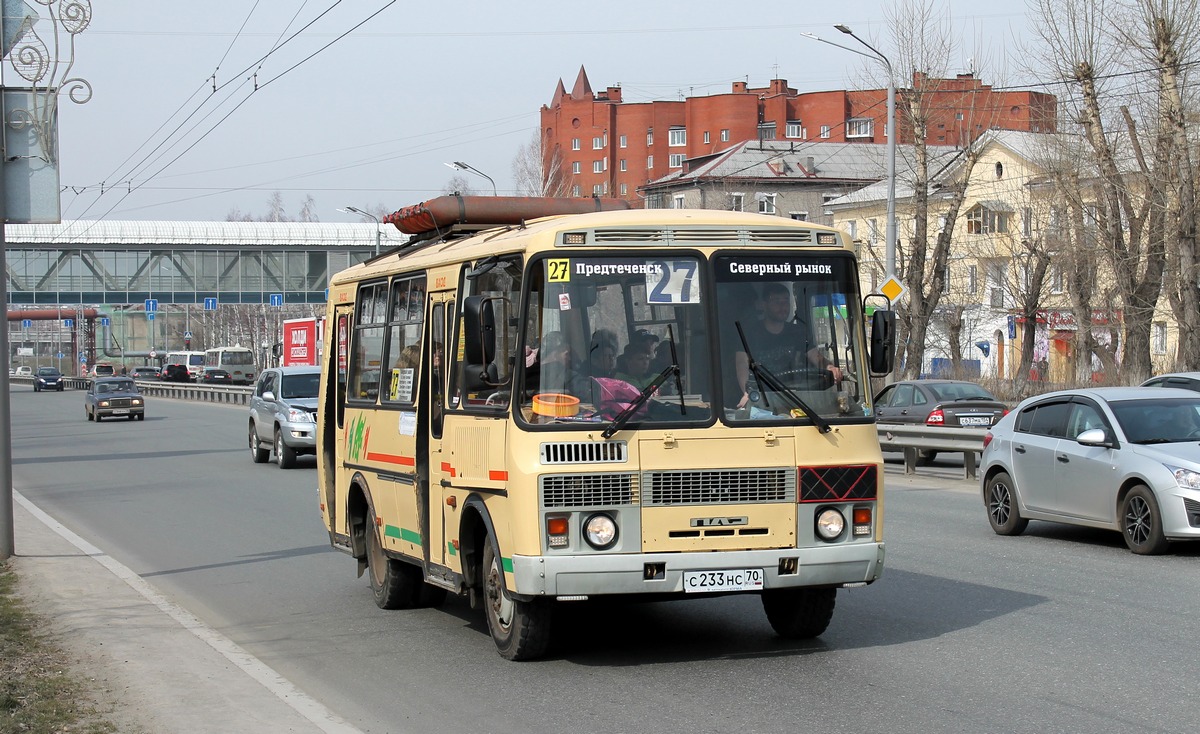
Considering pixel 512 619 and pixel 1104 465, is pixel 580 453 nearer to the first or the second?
pixel 512 619

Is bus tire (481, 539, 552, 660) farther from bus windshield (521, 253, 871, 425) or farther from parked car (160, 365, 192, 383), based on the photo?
parked car (160, 365, 192, 383)

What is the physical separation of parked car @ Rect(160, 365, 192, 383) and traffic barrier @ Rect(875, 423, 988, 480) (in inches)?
3193

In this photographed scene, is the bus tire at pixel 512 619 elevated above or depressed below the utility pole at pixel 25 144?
below

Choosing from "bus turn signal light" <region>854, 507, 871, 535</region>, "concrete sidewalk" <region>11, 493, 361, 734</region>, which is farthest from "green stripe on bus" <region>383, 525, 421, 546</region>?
"bus turn signal light" <region>854, 507, 871, 535</region>

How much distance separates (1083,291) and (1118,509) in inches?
1161

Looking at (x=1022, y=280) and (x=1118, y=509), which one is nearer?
(x=1118, y=509)

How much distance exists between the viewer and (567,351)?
26.0 ft

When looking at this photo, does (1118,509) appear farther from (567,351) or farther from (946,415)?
(946,415)

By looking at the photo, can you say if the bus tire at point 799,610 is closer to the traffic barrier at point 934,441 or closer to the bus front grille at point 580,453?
the bus front grille at point 580,453

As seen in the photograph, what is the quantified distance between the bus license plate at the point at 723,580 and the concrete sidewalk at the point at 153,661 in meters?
2.02

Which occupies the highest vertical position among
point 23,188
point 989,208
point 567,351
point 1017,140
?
→ point 1017,140

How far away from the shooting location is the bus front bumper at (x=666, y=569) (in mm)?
7695

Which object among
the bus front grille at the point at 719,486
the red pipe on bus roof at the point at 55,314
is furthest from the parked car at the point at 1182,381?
the red pipe on bus roof at the point at 55,314

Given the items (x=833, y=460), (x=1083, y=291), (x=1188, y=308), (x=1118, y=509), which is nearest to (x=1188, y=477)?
(x=1118, y=509)
